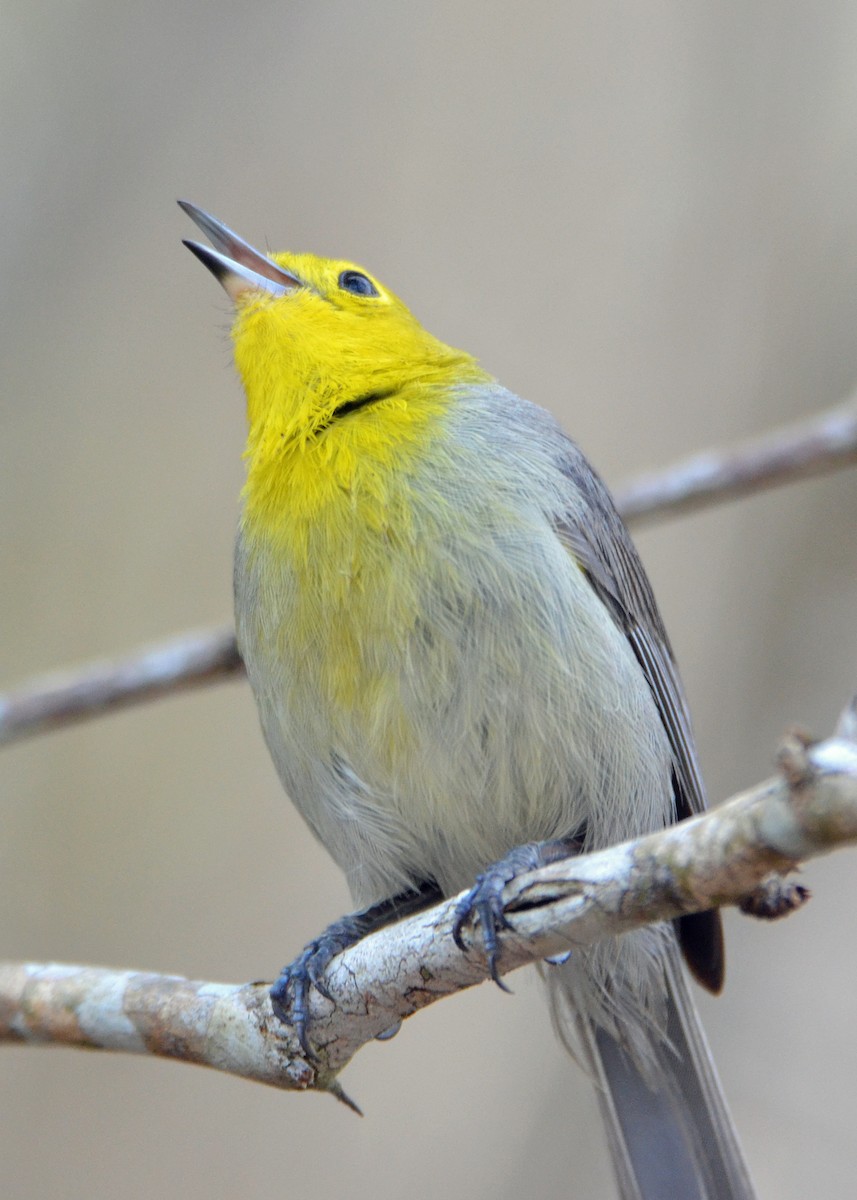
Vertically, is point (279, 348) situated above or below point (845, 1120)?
above

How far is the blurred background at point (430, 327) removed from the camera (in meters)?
5.50

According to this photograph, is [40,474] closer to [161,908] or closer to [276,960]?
[161,908]

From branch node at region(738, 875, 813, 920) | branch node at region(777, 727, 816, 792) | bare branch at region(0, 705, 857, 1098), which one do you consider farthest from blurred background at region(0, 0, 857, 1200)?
branch node at region(777, 727, 816, 792)

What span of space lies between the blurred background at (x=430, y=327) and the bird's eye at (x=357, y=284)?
2.30 metres

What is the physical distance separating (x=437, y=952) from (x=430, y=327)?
4.61m

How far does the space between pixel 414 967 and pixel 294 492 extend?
4.39 ft

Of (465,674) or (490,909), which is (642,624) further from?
(490,909)

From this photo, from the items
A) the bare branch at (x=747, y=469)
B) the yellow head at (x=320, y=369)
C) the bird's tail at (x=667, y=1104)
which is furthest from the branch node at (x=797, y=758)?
the bare branch at (x=747, y=469)

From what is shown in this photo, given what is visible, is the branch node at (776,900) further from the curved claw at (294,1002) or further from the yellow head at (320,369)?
the yellow head at (320,369)

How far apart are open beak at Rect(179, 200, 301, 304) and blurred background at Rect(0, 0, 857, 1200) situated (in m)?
2.28

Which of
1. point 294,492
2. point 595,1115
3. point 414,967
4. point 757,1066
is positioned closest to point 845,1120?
point 757,1066

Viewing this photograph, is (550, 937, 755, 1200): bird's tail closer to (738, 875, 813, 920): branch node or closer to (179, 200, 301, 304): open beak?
(738, 875, 813, 920): branch node

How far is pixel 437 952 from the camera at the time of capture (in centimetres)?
253

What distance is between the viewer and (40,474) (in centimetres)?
644
